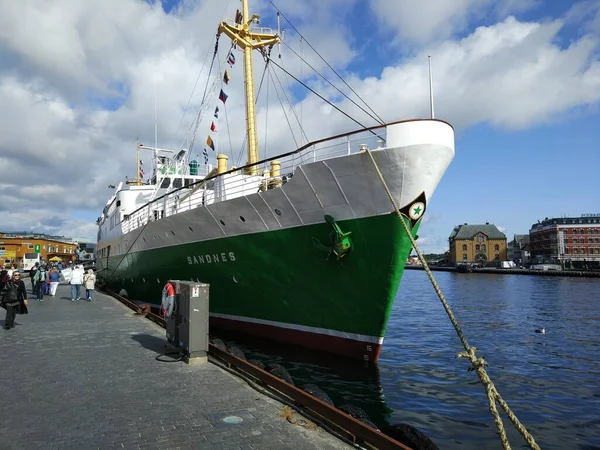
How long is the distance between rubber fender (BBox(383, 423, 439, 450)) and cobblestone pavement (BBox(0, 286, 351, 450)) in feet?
2.35

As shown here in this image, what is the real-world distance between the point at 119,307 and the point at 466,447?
13794 mm

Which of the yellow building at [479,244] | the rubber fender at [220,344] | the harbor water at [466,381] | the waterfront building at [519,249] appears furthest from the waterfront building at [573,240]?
the rubber fender at [220,344]

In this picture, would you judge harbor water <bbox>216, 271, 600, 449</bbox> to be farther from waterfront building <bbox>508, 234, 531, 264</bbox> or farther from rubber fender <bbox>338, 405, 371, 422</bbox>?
waterfront building <bbox>508, 234, 531, 264</bbox>

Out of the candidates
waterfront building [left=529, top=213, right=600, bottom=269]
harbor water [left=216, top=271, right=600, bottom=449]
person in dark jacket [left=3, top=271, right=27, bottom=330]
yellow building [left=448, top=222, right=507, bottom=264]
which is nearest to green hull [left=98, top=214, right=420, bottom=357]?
harbor water [left=216, top=271, right=600, bottom=449]

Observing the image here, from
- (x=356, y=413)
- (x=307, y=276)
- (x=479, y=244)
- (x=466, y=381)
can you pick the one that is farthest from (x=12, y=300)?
(x=479, y=244)

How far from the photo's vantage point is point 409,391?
29.0 feet

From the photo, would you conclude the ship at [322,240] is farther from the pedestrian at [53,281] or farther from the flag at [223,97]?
the pedestrian at [53,281]

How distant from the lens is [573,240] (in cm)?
8825

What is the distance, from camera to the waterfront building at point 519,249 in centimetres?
10895

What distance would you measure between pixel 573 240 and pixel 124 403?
102m

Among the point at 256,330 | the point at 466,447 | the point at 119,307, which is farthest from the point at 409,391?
the point at 119,307

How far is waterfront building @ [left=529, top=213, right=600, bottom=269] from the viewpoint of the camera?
8638 centimetres

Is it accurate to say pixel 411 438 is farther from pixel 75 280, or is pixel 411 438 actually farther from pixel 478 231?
pixel 478 231

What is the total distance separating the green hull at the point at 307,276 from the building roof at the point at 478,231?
102 metres
